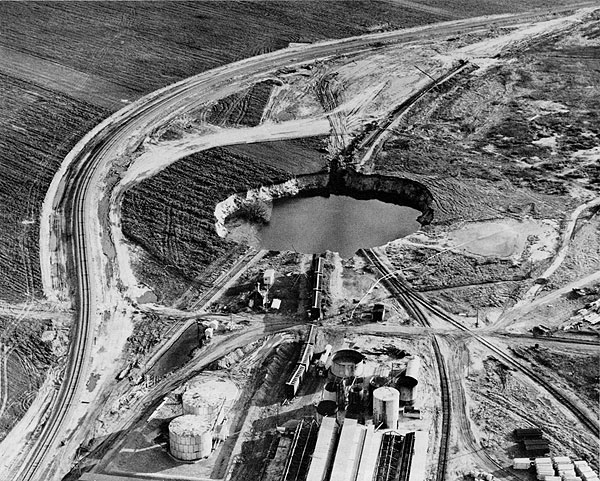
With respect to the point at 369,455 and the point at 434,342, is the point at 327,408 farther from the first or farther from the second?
the point at 434,342

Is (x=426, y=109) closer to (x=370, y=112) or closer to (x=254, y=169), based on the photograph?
(x=370, y=112)

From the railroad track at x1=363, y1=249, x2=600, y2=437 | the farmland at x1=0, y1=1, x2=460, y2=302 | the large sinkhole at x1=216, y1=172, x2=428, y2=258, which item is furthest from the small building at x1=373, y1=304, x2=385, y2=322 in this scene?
the farmland at x1=0, y1=1, x2=460, y2=302

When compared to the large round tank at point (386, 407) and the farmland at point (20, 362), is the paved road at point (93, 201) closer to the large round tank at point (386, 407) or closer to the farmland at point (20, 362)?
the farmland at point (20, 362)

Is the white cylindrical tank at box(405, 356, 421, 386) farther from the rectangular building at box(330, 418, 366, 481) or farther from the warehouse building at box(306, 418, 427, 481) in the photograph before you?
the rectangular building at box(330, 418, 366, 481)

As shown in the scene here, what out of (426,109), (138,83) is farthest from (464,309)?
(138,83)

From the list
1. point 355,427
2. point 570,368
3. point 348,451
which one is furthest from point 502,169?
point 348,451

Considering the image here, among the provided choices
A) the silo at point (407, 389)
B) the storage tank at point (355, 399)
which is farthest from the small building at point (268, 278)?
the silo at point (407, 389)
